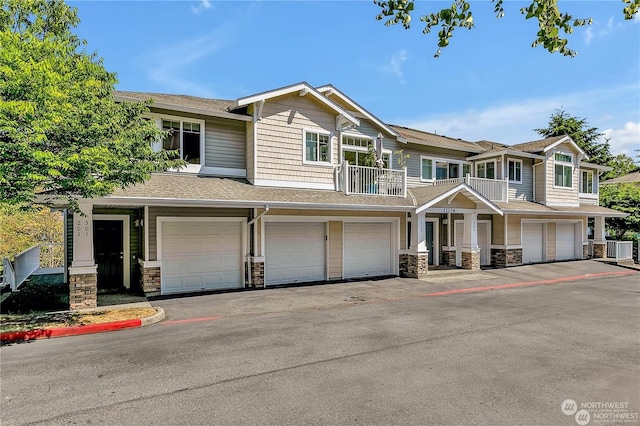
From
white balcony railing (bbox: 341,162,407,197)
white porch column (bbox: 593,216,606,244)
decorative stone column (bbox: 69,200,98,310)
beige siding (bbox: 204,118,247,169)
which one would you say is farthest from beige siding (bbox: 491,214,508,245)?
decorative stone column (bbox: 69,200,98,310)

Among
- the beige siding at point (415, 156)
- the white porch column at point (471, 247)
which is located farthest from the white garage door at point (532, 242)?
the beige siding at point (415, 156)

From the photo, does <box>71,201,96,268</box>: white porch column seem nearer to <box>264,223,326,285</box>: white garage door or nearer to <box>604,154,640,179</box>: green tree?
<box>264,223,326,285</box>: white garage door

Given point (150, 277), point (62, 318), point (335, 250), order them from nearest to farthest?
1. point (62, 318)
2. point (150, 277)
3. point (335, 250)

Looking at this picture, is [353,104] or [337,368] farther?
[353,104]

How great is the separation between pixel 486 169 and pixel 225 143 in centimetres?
1430

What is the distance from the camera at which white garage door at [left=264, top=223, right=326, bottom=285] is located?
1362 centimetres

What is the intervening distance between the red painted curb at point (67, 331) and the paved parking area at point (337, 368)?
386mm

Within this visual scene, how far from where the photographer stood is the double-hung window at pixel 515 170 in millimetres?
20516

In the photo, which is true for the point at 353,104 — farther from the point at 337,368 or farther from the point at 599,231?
the point at 599,231

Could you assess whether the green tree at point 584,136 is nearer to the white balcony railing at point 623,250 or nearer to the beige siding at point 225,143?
the white balcony railing at point 623,250

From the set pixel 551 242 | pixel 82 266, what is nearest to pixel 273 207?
pixel 82 266

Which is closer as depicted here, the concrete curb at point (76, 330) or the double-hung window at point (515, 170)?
the concrete curb at point (76, 330)

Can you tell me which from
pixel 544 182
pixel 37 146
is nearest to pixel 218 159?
pixel 37 146

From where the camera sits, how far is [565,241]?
22.6 metres
